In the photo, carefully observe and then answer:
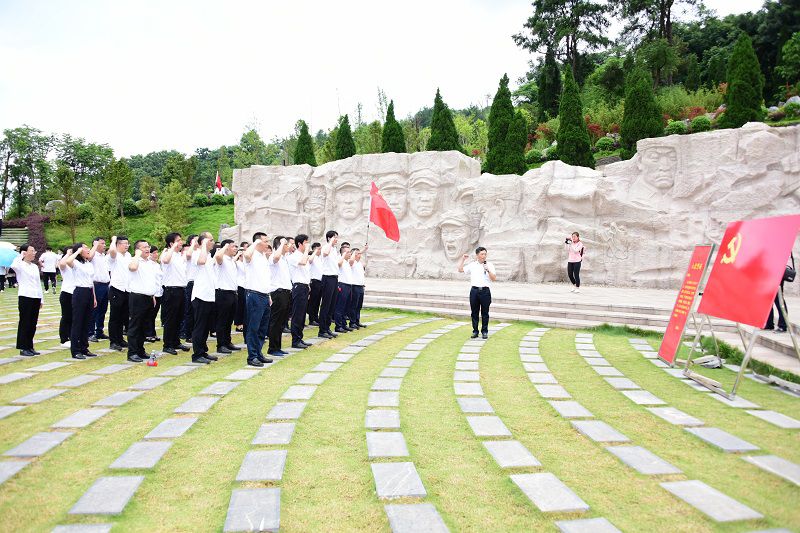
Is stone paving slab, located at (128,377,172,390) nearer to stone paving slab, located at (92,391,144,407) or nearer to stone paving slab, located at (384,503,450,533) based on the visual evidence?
stone paving slab, located at (92,391,144,407)

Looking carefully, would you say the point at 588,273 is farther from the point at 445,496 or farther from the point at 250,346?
the point at 445,496

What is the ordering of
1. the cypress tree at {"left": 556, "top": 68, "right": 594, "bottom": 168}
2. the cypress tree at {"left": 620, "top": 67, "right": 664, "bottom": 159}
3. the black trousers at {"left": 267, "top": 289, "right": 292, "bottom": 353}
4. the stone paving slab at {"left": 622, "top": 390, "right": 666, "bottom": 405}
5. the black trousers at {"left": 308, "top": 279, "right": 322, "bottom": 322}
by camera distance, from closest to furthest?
1. the stone paving slab at {"left": 622, "top": 390, "right": 666, "bottom": 405}
2. the black trousers at {"left": 267, "top": 289, "right": 292, "bottom": 353}
3. the black trousers at {"left": 308, "top": 279, "right": 322, "bottom": 322}
4. the cypress tree at {"left": 620, "top": 67, "right": 664, "bottom": 159}
5. the cypress tree at {"left": 556, "top": 68, "right": 594, "bottom": 168}

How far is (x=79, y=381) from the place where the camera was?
5469 millimetres

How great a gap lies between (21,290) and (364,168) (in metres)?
12.5

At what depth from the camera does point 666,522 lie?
2.64m

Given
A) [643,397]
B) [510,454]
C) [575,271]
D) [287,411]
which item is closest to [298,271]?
[287,411]

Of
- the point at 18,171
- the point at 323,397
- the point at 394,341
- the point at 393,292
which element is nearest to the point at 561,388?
the point at 323,397

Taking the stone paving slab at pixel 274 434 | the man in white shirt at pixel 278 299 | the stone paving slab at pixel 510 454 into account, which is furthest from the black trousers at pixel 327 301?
the stone paving slab at pixel 510 454

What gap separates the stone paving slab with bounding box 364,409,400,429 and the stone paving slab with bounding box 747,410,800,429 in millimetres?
3039

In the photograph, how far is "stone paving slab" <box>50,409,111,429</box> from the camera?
4.03 m

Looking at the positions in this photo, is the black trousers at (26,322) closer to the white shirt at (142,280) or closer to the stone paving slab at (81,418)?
the white shirt at (142,280)

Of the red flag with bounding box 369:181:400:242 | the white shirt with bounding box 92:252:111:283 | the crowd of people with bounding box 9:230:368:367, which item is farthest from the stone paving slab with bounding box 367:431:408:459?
the red flag with bounding box 369:181:400:242

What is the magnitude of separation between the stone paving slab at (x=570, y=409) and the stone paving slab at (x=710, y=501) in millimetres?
1283

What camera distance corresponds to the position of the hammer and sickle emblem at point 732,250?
5423 mm
